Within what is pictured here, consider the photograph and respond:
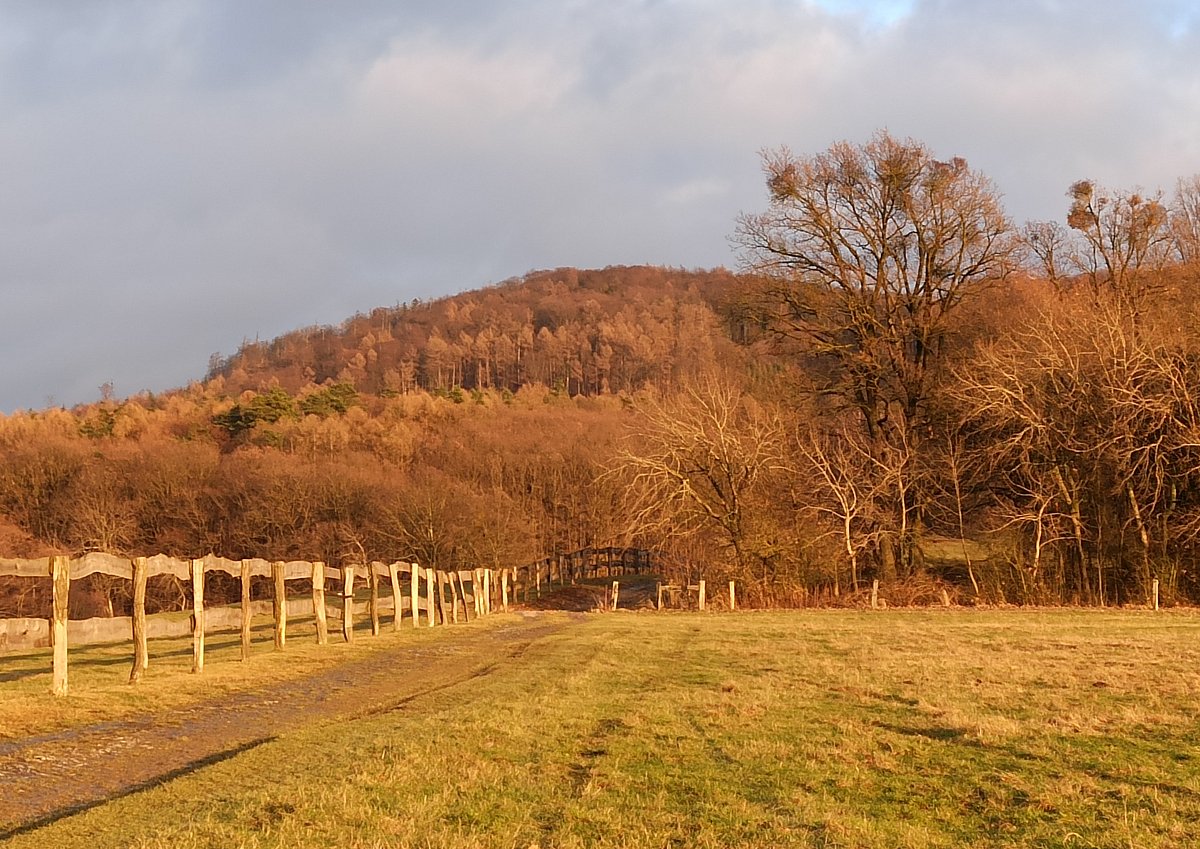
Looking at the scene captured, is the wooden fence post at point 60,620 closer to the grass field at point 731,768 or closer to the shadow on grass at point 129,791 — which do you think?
the shadow on grass at point 129,791

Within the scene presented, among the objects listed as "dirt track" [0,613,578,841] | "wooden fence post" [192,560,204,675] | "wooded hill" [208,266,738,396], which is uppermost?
"wooded hill" [208,266,738,396]

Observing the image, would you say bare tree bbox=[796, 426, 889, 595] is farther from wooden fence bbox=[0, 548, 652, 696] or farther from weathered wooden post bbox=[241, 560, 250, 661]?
weathered wooden post bbox=[241, 560, 250, 661]

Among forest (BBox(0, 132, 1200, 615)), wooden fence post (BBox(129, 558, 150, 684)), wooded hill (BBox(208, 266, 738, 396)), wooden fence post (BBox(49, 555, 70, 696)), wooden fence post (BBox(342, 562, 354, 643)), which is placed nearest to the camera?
wooden fence post (BBox(49, 555, 70, 696))

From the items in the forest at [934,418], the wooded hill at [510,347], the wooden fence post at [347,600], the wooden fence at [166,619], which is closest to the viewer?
the wooden fence at [166,619]

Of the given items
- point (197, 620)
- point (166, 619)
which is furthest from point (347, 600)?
point (197, 620)

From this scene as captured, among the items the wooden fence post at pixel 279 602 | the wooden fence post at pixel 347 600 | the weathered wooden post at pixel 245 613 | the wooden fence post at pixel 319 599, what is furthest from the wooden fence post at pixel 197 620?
the wooden fence post at pixel 347 600

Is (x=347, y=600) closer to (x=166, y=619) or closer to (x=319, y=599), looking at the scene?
(x=319, y=599)

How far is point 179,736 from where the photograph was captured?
401 inches

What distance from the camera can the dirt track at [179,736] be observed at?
7.61m

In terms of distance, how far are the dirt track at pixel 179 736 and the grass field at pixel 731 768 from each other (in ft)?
1.78

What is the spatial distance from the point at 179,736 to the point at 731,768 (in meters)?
6.03

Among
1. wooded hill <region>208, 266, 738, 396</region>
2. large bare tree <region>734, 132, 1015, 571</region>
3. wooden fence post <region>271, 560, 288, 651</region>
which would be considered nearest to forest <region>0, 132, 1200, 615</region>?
large bare tree <region>734, 132, 1015, 571</region>

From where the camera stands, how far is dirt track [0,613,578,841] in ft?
25.0

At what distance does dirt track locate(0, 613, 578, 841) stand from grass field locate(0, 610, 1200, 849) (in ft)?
1.78
